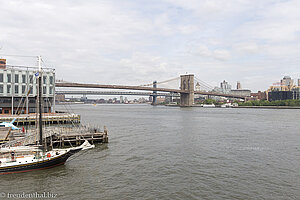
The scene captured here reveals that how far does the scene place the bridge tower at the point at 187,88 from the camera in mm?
162625

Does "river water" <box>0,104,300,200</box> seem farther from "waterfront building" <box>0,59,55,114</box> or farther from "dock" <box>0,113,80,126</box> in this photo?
"waterfront building" <box>0,59,55,114</box>

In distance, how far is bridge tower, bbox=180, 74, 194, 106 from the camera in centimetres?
16262

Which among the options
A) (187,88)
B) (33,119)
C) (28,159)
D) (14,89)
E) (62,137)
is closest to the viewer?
(28,159)

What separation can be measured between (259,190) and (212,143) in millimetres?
14501

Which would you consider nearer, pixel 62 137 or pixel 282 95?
pixel 62 137

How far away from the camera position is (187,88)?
170 meters

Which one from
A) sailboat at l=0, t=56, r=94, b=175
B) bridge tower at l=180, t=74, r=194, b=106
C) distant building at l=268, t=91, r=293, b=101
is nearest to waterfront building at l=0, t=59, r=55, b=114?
sailboat at l=0, t=56, r=94, b=175

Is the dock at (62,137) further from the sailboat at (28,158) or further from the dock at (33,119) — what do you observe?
the dock at (33,119)

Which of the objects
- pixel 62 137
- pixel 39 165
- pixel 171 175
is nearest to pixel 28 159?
pixel 39 165


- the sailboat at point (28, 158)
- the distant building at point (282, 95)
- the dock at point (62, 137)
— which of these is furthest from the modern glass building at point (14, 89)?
the distant building at point (282, 95)

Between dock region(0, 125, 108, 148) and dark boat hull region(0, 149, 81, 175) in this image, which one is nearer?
dark boat hull region(0, 149, 81, 175)

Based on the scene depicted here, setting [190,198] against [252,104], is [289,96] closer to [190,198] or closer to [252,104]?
[252,104]

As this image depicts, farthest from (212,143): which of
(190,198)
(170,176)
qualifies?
(190,198)

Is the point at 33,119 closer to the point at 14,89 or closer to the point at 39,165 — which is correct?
the point at 14,89
